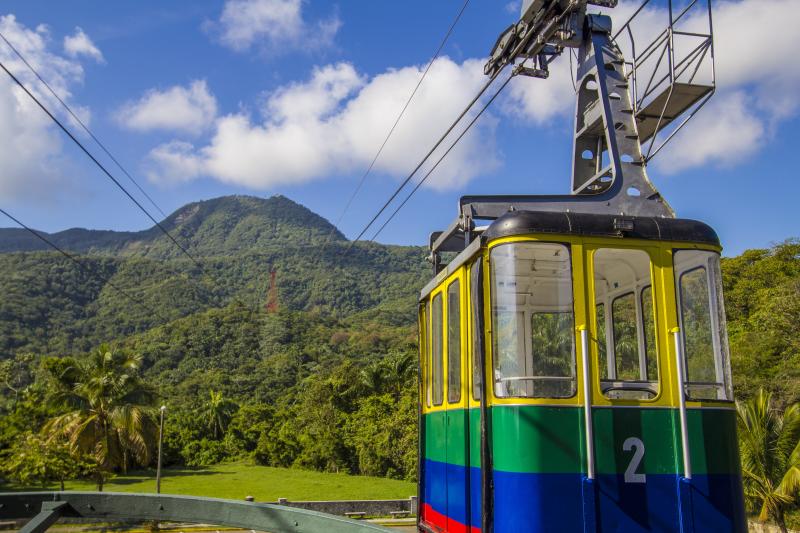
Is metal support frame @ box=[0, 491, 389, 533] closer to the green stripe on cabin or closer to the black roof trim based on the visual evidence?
the green stripe on cabin

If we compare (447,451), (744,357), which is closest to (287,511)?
(447,451)

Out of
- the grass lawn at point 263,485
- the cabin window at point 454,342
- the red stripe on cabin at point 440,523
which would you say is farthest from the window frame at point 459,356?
the grass lawn at point 263,485

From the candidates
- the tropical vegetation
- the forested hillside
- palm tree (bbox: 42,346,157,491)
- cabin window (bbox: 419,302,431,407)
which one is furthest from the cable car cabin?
palm tree (bbox: 42,346,157,491)

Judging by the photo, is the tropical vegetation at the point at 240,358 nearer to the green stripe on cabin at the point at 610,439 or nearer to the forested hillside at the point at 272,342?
the forested hillside at the point at 272,342

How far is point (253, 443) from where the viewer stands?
171ft

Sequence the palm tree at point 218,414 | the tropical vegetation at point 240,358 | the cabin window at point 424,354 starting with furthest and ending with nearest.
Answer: the palm tree at point 218,414, the tropical vegetation at point 240,358, the cabin window at point 424,354

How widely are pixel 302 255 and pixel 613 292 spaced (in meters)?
165

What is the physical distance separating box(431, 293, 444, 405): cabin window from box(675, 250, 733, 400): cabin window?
7.43 ft

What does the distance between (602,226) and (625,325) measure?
1.10 meters

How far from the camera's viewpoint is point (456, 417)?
6.11 m

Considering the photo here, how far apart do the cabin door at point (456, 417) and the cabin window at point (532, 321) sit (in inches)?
27.6

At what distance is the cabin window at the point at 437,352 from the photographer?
22.3 ft

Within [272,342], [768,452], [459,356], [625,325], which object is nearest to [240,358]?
[272,342]

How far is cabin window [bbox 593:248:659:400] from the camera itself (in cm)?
523
